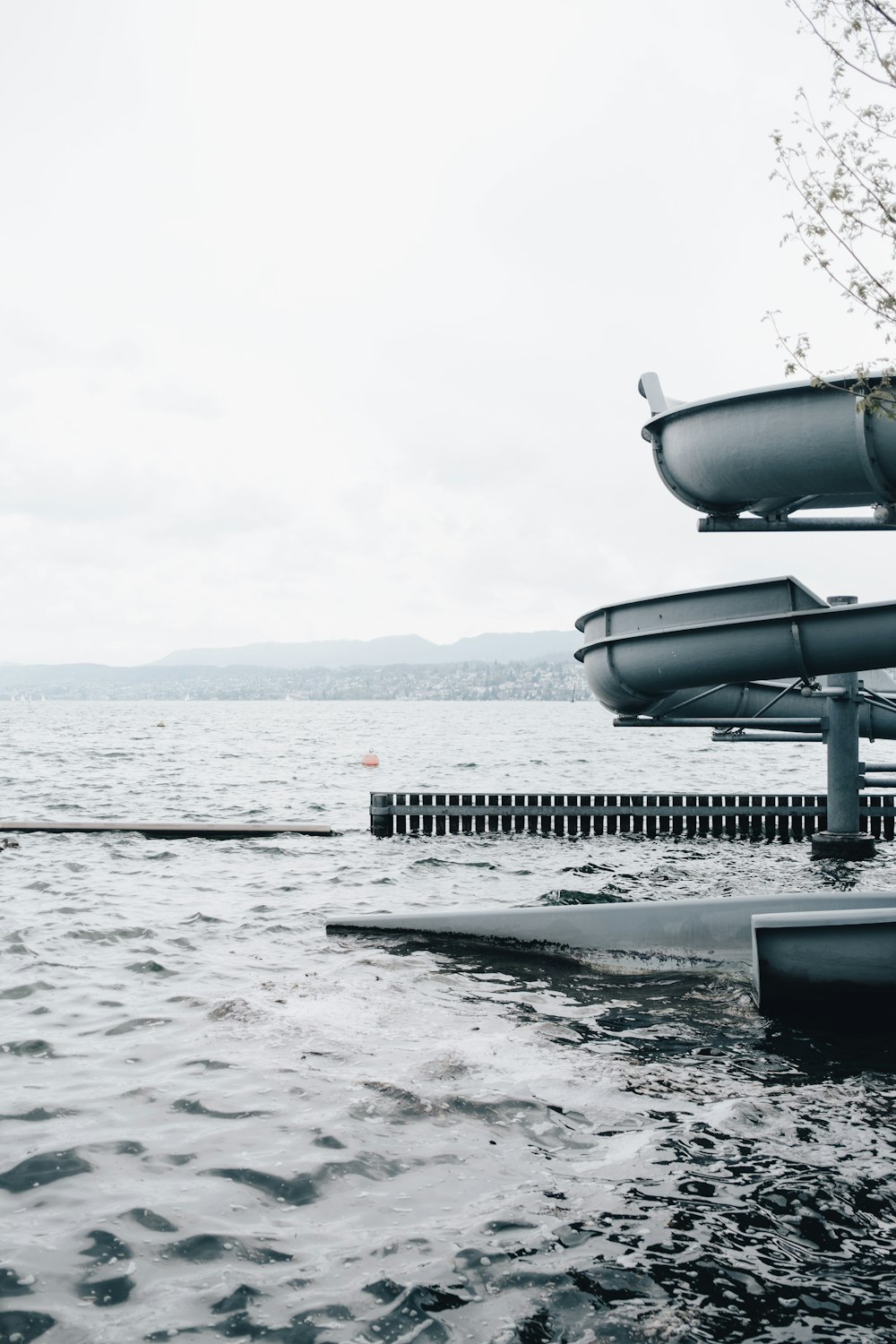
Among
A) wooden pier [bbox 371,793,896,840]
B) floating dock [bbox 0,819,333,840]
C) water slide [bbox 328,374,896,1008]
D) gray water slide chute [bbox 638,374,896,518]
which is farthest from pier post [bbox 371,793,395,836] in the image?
gray water slide chute [bbox 638,374,896,518]

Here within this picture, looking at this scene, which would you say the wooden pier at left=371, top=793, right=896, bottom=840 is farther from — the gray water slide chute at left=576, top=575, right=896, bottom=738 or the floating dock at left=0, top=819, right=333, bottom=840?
the gray water slide chute at left=576, top=575, right=896, bottom=738

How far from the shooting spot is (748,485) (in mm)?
10023

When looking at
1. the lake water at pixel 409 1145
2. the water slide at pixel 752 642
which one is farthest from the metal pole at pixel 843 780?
the lake water at pixel 409 1145

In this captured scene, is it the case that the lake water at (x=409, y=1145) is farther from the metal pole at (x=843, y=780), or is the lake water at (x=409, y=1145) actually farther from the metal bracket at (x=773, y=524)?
the metal pole at (x=843, y=780)

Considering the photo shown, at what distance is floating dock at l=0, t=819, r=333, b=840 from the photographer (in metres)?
19.2

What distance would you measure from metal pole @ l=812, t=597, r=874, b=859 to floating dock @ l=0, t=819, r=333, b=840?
866 cm

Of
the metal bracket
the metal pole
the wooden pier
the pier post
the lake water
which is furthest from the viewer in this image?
the pier post

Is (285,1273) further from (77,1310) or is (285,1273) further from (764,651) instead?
(764,651)

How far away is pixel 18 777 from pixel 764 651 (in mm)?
30916

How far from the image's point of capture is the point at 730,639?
11.9 m

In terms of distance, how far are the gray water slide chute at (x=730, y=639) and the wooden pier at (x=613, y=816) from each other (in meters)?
6.70

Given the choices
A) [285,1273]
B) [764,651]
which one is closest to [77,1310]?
[285,1273]

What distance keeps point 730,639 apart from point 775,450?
2773mm

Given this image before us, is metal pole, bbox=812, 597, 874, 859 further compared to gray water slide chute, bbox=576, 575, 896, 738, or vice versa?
metal pole, bbox=812, 597, 874, 859
